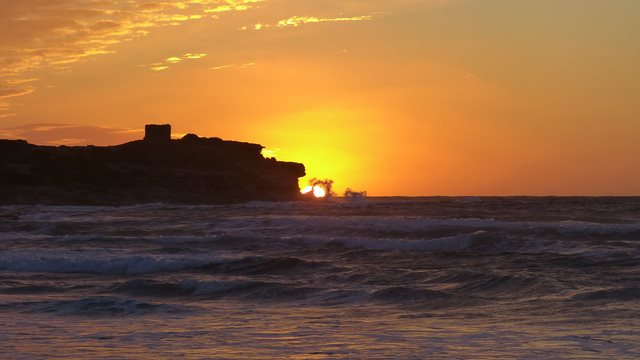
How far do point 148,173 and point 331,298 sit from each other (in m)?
85.7

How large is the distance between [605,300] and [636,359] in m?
4.77

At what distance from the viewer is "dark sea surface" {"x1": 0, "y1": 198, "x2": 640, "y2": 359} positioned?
10.3 m

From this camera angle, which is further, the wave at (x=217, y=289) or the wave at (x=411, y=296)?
the wave at (x=217, y=289)

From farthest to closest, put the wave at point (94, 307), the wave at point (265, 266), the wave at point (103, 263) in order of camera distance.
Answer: the wave at point (103, 263), the wave at point (265, 266), the wave at point (94, 307)

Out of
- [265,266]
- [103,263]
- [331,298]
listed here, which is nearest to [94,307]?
[331,298]

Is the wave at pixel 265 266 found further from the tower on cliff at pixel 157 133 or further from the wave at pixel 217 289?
the tower on cliff at pixel 157 133

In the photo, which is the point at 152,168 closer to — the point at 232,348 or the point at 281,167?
the point at 281,167

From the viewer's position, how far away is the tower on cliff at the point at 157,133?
369 ft

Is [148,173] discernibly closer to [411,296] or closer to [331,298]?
[331,298]

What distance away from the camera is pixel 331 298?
49.8 ft

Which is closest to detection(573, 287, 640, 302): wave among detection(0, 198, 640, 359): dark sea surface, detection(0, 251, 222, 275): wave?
detection(0, 198, 640, 359): dark sea surface

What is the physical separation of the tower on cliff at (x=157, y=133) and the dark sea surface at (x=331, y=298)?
276 feet

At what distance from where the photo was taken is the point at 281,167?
116125mm

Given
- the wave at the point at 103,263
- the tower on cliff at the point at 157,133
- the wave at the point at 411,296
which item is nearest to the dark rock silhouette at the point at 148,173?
the tower on cliff at the point at 157,133
